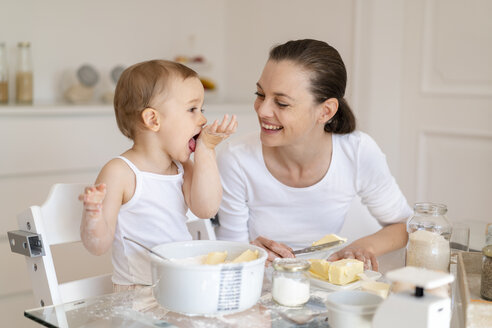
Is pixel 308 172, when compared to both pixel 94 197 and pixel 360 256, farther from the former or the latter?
pixel 94 197

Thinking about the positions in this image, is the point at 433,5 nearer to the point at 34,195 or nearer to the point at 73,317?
the point at 34,195

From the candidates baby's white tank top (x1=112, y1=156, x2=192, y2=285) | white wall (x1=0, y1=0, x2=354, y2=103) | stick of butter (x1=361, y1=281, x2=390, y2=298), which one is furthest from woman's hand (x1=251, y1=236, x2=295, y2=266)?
white wall (x1=0, y1=0, x2=354, y2=103)

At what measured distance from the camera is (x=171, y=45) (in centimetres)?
366

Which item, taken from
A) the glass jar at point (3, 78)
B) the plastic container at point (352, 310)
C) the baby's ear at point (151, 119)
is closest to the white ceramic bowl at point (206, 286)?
the plastic container at point (352, 310)

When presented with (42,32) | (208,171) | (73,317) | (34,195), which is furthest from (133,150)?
(42,32)

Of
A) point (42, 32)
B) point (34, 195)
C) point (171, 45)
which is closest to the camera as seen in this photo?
point (34, 195)

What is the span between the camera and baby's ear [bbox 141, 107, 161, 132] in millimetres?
1402

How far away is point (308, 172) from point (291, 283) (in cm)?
79

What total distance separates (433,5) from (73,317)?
250cm

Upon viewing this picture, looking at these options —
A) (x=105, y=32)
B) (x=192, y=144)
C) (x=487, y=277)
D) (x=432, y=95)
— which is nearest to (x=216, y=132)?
(x=192, y=144)

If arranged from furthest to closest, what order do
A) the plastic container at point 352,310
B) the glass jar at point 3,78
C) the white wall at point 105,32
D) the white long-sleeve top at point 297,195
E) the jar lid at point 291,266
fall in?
1. the white wall at point 105,32
2. the glass jar at point 3,78
3. the white long-sleeve top at point 297,195
4. the jar lid at point 291,266
5. the plastic container at point 352,310

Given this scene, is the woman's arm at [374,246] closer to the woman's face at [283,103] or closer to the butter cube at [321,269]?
the butter cube at [321,269]

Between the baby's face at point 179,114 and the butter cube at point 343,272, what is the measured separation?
0.44 metres

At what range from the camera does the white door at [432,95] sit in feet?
9.54
